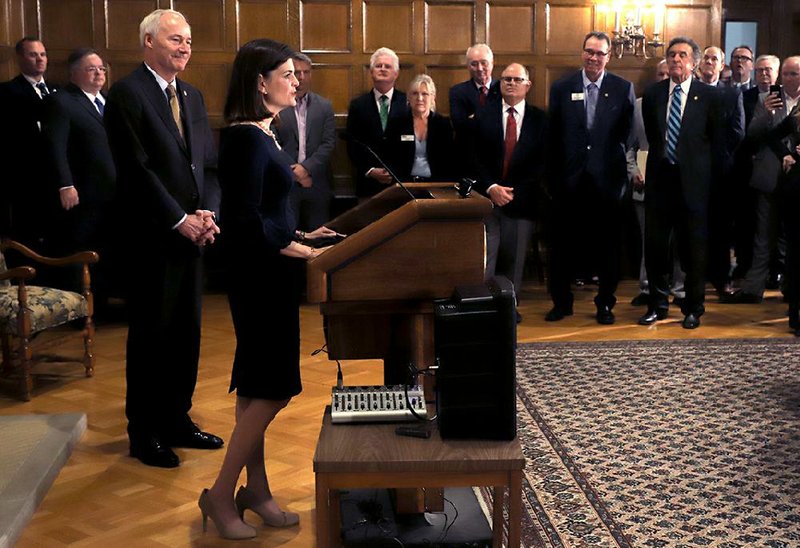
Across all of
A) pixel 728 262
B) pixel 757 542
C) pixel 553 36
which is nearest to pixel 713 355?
pixel 728 262

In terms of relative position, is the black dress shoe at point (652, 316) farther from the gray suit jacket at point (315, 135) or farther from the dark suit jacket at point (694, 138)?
the gray suit jacket at point (315, 135)

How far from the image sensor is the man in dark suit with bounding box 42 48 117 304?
263 inches

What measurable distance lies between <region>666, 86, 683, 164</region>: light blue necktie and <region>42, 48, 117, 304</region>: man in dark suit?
11.4ft

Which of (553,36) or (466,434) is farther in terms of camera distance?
(553,36)

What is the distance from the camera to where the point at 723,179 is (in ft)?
23.7

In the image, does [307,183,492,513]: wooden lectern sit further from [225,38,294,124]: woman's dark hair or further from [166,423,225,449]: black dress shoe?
[166,423,225,449]: black dress shoe

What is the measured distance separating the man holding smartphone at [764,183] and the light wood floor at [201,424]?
0.68 ft

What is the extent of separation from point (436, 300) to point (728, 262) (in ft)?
18.7

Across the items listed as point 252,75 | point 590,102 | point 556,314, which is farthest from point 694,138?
point 252,75

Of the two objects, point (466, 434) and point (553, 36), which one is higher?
point (553, 36)

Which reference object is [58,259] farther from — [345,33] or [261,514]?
[345,33]

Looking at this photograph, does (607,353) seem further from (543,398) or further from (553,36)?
(553,36)

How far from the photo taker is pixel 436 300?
8.77 ft

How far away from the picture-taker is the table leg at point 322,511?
248cm
